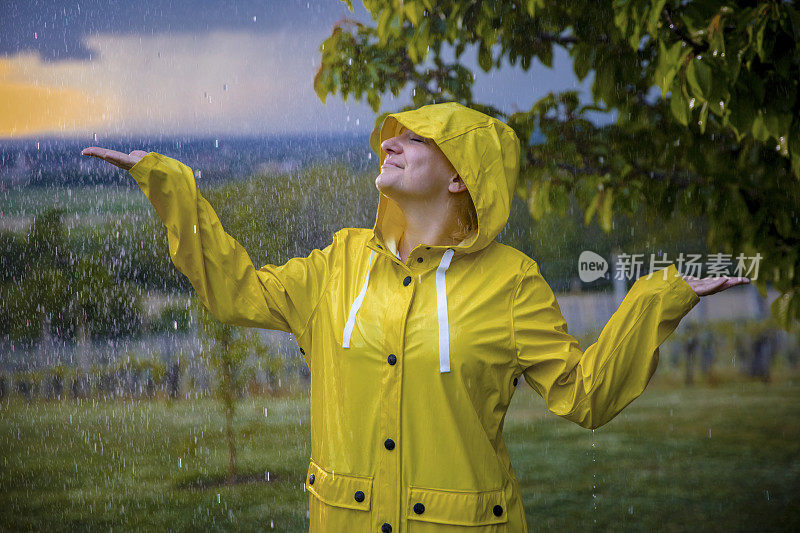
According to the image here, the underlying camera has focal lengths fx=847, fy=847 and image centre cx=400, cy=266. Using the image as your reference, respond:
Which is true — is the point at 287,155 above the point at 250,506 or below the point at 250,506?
above

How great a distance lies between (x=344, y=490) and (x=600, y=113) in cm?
237

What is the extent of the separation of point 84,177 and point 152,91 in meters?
0.50

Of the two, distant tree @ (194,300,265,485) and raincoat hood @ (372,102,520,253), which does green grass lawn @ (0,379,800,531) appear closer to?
distant tree @ (194,300,265,485)

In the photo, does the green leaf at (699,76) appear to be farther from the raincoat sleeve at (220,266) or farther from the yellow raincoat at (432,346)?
the raincoat sleeve at (220,266)

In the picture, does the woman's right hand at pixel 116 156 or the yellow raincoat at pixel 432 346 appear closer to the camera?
the woman's right hand at pixel 116 156

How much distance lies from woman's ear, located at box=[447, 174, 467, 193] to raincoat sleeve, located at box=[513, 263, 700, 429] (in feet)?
0.83

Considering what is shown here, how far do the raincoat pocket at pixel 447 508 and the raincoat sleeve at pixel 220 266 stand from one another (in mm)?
491

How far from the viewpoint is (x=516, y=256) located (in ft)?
6.54

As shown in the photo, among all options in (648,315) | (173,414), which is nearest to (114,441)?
(173,414)

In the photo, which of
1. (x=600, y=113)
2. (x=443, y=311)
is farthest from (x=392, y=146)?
(x=600, y=113)

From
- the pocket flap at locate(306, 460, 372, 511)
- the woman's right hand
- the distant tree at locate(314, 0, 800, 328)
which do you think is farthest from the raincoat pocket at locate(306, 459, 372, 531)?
the distant tree at locate(314, 0, 800, 328)

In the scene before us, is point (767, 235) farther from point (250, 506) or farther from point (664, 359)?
point (250, 506)

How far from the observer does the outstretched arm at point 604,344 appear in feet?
5.78

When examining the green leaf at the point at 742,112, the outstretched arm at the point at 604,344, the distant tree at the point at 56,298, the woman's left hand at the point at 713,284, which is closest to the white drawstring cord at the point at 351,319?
the outstretched arm at the point at 604,344
